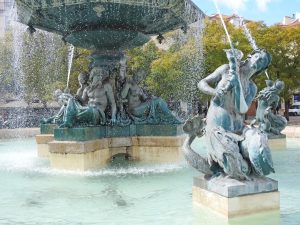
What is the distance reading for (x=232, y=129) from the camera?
5812 millimetres

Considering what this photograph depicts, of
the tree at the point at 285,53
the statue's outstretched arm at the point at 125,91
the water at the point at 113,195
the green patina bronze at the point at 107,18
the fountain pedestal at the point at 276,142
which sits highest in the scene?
the tree at the point at 285,53

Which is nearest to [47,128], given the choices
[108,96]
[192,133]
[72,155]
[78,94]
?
[78,94]

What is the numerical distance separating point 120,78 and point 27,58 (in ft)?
72.4

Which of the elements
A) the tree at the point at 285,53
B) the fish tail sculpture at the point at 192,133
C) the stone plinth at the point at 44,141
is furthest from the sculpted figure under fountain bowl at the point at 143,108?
the tree at the point at 285,53

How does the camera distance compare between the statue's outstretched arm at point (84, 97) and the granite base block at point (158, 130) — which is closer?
the granite base block at point (158, 130)

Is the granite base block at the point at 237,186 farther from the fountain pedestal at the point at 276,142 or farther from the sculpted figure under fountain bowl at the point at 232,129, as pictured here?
the fountain pedestal at the point at 276,142

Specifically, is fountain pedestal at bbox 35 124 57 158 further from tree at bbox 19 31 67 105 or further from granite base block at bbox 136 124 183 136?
tree at bbox 19 31 67 105

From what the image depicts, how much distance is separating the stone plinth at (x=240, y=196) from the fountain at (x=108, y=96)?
14.8 feet

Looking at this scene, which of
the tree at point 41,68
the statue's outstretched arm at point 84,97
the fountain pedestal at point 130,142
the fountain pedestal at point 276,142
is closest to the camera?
the fountain pedestal at point 130,142

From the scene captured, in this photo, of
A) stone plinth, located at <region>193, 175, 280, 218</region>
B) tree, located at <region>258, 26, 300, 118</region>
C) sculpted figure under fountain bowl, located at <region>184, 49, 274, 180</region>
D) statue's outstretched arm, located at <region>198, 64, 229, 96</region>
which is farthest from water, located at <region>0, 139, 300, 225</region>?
tree, located at <region>258, 26, 300, 118</region>

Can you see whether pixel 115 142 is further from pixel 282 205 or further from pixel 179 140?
pixel 282 205

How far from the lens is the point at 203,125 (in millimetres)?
6316

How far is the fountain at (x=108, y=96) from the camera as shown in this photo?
9.95 meters

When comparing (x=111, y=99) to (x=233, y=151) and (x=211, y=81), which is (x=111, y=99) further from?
(x=233, y=151)
